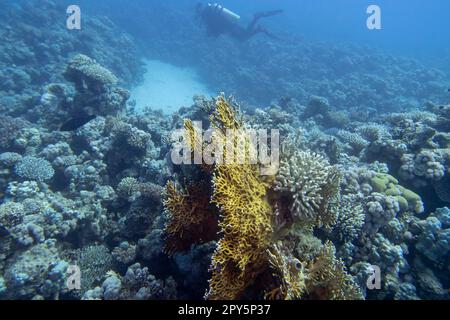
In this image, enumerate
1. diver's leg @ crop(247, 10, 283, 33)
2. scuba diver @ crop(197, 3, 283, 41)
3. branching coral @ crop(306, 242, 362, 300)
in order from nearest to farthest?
1. branching coral @ crop(306, 242, 362, 300)
2. scuba diver @ crop(197, 3, 283, 41)
3. diver's leg @ crop(247, 10, 283, 33)

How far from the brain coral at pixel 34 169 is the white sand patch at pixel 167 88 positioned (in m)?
8.99

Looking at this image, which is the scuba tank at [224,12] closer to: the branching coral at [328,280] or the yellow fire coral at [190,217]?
the yellow fire coral at [190,217]

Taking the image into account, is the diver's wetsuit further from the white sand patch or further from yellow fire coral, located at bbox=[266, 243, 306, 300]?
yellow fire coral, located at bbox=[266, 243, 306, 300]

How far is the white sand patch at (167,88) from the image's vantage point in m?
17.5

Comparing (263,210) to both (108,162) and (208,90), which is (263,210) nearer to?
(108,162)

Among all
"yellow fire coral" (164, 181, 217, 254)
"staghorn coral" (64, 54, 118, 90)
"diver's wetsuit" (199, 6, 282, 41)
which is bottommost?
"yellow fire coral" (164, 181, 217, 254)

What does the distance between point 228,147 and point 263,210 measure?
3.01ft

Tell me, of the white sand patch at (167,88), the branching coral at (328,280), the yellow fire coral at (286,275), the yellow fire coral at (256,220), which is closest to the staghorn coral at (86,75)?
the white sand patch at (167,88)

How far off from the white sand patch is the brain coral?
8992mm

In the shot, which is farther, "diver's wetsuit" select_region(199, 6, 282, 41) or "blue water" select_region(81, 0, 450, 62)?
"blue water" select_region(81, 0, 450, 62)

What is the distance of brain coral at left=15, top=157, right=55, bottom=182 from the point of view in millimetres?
6945

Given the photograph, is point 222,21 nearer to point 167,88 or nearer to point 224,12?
point 224,12

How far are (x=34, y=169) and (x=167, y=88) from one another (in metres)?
14.1

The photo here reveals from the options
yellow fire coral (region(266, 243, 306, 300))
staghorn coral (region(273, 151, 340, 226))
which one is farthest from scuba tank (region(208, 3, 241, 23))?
yellow fire coral (region(266, 243, 306, 300))
